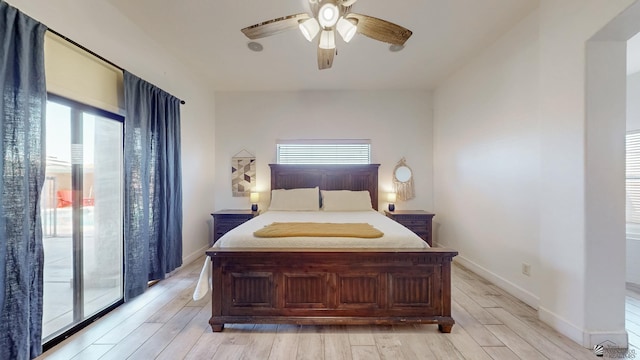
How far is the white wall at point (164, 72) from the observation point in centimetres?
195

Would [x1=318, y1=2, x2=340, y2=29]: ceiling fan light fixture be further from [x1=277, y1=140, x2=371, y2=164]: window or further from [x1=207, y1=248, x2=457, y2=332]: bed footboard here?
[x1=277, y1=140, x2=371, y2=164]: window

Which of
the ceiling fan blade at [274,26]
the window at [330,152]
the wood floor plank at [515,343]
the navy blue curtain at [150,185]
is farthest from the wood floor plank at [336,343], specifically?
the window at [330,152]

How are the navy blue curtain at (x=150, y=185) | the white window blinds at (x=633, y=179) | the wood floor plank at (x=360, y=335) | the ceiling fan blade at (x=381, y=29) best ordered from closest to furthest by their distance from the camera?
1. the ceiling fan blade at (x=381, y=29)
2. the wood floor plank at (x=360, y=335)
3. the navy blue curtain at (x=150, y=185)
4. the white window blinds at (x=633, y=179)

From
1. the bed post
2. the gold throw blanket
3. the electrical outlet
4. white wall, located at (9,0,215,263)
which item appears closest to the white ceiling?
white wall, located at (9,0,215,263)

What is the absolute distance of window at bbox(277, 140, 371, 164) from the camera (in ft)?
14.6

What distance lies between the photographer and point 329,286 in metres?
2.04

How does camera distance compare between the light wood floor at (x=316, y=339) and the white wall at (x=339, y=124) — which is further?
the white wall at (x=339, y=124)

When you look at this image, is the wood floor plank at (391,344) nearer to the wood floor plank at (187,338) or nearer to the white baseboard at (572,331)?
the white baseboard at (572,331)

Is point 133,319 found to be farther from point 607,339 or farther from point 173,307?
point 607,339

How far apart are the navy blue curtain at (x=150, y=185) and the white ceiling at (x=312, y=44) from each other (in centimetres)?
69

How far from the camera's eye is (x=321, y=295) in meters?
2.04

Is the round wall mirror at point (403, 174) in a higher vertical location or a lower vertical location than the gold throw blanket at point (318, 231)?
higher

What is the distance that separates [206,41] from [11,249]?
2485mm

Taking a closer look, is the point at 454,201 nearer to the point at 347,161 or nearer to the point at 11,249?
the point at 347,161
